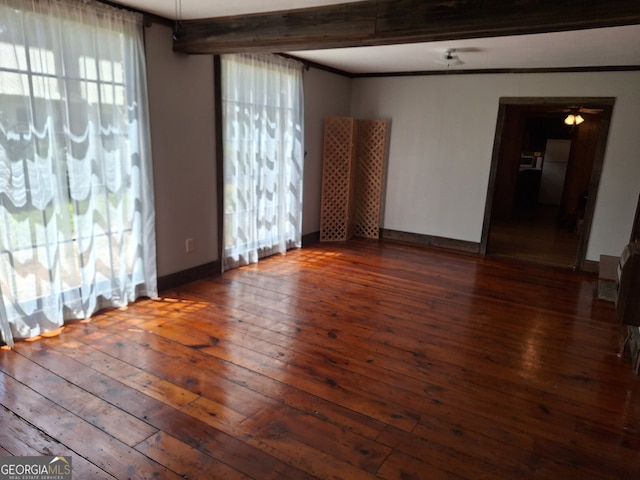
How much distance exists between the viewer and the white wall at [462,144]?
15.3ft

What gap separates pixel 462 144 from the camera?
5.54 meters

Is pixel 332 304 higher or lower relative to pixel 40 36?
lower

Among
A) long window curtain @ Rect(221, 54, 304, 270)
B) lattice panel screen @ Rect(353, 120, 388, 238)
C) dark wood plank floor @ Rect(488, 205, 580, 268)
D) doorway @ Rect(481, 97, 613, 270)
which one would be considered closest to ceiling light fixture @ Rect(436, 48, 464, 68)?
doorway @ Rect(481, 97, 613, 270)

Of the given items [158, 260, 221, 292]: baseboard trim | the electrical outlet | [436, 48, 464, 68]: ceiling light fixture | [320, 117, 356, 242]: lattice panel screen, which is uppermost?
[436, 48, 464, 68]: ceiling light fixture

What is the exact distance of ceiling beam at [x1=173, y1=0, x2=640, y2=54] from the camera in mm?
2117

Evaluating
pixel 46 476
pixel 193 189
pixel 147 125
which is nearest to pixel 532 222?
pixel 193 189

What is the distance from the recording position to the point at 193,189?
3.98 meters

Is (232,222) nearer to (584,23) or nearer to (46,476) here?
(46,476)

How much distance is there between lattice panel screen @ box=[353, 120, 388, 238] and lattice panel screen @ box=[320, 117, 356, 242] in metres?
0.29

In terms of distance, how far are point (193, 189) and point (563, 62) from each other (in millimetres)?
4000

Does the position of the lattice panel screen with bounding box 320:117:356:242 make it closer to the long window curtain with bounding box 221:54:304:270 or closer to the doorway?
the long window curtain with bounding box 221:54:304:270

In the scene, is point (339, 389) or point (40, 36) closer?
point (339, 389)

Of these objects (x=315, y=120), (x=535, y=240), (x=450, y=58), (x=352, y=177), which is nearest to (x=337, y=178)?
(x=352, y=177)

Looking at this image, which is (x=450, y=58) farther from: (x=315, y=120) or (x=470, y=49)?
(x=315, y=120)
